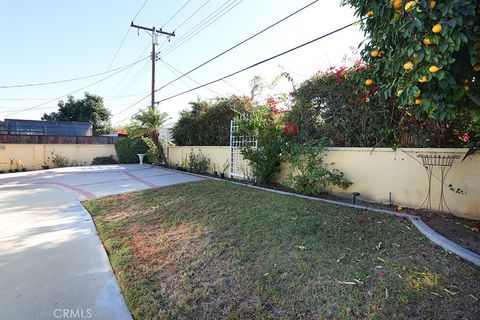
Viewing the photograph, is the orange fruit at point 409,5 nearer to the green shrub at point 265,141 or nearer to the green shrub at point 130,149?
the green shrub at point 265,141

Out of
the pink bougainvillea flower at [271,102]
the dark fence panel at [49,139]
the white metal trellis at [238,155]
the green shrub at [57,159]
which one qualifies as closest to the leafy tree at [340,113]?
the pink bougainvillea flower at [271,102]

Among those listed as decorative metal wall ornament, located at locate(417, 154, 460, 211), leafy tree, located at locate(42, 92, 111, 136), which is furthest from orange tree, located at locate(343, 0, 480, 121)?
leafy tree, located at locate(42, 92, 111, 136)

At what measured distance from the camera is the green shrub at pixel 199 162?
9.61m

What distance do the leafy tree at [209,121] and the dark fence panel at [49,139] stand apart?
7.75m

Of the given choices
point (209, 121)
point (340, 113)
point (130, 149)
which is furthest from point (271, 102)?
point (130, 149)

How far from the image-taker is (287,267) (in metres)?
2.58

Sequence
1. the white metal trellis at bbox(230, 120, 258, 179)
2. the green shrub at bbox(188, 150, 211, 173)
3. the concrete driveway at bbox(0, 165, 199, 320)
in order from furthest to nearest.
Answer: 1. the green shrub at bbox(188, 150, 211, 173)
2. the white metal trellis at bbox(230, 120, 258, 179)
3. the concrete driveway at bbox(0, 165, 199, 320)

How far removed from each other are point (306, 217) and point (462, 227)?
1949mm

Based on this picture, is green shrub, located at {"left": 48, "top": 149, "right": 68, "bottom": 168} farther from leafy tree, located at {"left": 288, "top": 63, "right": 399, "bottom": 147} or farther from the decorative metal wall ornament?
the decorative metal wall ornament

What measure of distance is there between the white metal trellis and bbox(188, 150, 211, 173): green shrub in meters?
1.73

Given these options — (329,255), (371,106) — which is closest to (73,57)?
(371,106)

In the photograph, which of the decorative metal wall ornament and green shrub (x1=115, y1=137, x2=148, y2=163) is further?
green shrub (x1=115, y1=137, x2=148, y2=163)

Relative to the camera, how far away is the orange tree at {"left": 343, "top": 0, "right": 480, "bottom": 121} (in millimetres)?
1559

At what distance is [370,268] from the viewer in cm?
244
